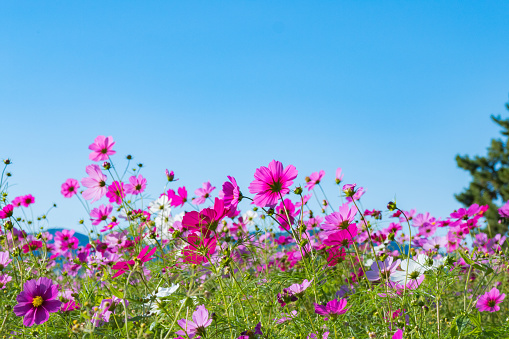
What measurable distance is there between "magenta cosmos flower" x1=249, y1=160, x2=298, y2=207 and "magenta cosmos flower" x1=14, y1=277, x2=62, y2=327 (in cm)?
61

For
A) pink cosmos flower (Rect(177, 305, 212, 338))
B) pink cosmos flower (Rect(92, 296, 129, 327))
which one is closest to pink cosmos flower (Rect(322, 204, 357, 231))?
pink cosmos flower (Rect(177, 305, 212, 338))

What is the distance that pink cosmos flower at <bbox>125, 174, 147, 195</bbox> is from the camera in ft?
6.87

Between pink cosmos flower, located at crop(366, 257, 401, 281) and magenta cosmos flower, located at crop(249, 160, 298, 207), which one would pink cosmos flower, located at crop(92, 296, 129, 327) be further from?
pink cosmos flower, located at crop(366, 257, 401, 281)

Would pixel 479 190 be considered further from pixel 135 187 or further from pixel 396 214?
pixel 135 187

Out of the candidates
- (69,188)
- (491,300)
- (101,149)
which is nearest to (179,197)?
(101,149)

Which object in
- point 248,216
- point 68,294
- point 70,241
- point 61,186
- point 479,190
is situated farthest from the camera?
point 479,190

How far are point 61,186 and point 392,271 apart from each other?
1832mm

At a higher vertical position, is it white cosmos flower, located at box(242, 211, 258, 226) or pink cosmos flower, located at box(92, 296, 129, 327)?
white cosmos flower, located at box(242, 211, 258, 226)

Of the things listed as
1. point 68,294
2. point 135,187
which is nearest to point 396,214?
point 135,187

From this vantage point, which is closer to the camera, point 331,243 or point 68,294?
point 331,243

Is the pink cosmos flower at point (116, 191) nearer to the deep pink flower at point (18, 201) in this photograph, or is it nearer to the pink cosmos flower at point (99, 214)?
the pink cosmos flower at point (99, 214)

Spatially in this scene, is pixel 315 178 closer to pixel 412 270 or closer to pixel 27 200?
pixel 412 270

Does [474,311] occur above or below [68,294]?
below

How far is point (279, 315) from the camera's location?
4.09 feet
